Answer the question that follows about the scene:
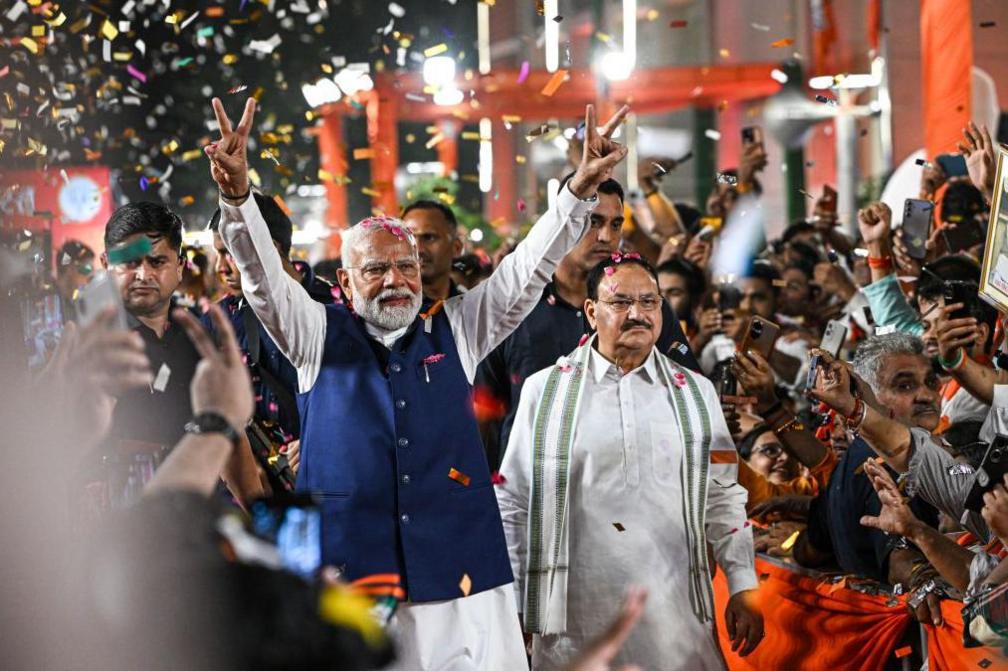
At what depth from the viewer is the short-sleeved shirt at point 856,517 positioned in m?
5.54

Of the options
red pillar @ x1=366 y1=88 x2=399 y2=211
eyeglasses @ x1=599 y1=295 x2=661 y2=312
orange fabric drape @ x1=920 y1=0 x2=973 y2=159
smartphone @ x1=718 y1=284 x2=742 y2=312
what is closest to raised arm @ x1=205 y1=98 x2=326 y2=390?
eyeglasses @ x1=599 y1=295 x2=661 y2=312

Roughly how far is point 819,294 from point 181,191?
35.3 ft

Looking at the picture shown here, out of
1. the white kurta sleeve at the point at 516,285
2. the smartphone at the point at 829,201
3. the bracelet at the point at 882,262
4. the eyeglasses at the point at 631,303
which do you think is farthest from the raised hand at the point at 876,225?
the white kurta sleeve at the point at 516,285

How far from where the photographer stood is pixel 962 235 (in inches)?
309

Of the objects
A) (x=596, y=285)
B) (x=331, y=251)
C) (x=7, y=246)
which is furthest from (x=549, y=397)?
(x=331, y=251)

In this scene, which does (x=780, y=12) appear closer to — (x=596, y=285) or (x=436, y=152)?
(x=436, y=152)

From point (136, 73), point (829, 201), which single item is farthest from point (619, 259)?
point (136, 73)

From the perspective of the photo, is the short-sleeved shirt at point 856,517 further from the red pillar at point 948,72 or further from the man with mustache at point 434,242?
the red pillar at point 948,72

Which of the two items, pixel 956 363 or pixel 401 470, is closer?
pixel 401 470

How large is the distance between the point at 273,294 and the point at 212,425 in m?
2.12

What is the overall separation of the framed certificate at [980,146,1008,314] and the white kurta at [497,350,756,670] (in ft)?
3.60

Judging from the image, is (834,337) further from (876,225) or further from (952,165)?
(952,165)

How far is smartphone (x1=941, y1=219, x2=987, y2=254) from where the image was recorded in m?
7.85

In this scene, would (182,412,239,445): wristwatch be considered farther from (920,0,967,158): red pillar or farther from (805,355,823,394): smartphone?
(920,0,967,158): red pillar
